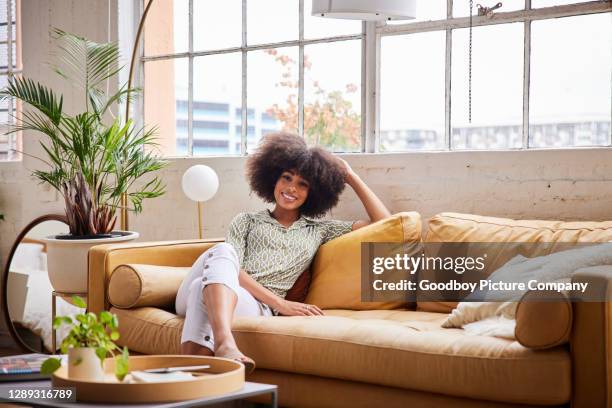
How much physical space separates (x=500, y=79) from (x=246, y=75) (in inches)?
61.5

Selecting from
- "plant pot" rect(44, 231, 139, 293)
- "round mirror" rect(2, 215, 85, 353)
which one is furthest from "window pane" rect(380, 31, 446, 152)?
"round mirror" rect(2, 215, 85, 353)

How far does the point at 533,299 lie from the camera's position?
2.71 meters

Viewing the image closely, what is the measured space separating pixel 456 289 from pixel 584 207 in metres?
0.69

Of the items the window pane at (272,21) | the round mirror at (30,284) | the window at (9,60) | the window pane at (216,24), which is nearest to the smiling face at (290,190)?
the window pane at (272,21)

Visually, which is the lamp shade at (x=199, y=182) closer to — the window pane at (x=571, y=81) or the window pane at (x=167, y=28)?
the window pane at (x=167, y=28)

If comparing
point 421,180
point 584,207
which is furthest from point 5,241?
point 584,207

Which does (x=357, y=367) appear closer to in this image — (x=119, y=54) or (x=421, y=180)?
(x=421, y=180)

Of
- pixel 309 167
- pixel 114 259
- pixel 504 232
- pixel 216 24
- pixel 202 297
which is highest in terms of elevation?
pixel 216 24

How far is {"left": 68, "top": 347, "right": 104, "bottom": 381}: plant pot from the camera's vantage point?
7.59ft

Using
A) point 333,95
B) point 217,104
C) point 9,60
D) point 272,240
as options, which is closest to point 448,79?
point 333,95

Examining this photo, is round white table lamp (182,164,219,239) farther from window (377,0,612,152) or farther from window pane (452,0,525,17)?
window pane (452,0,525,17)

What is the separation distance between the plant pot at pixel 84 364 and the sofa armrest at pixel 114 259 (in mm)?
1611

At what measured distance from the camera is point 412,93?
14.7 feet

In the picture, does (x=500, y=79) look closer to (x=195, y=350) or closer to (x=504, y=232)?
(x=504, y=232)
